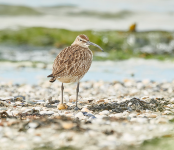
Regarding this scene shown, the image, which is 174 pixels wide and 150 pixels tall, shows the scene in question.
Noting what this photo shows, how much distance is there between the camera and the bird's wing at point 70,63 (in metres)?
7.43

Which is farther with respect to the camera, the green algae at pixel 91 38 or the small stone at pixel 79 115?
the green algae at pixel 91 38

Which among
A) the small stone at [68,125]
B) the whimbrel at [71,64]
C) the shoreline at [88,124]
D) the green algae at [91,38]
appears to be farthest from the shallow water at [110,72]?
the small stone at [68,125]

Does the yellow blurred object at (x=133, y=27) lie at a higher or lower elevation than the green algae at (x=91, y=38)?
higher

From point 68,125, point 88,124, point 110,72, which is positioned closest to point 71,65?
point 88,124

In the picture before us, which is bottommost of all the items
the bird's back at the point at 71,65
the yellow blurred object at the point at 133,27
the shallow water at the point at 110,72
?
the shallow water at the point at 110,72

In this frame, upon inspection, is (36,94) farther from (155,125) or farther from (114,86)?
(155,125)

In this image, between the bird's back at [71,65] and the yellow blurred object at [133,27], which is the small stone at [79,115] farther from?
the yellow blurred object at [133,27]

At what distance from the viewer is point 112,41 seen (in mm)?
29297

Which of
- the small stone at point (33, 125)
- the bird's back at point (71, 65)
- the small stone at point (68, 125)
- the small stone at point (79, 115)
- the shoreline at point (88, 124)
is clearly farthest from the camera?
the bird's back at point (71, 65)

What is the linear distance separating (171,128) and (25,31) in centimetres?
2729

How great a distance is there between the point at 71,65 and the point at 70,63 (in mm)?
64

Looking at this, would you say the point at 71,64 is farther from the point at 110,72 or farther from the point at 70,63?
the point at 110,72

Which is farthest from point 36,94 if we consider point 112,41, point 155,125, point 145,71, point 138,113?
point 112,41

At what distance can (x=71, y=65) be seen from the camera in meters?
7.53
